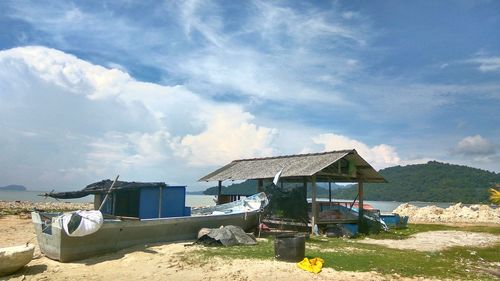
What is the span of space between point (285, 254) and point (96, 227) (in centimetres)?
543

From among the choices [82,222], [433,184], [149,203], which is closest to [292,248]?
[82,222]

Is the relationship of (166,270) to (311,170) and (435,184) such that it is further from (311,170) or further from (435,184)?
(435,184)

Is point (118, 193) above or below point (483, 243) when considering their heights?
above

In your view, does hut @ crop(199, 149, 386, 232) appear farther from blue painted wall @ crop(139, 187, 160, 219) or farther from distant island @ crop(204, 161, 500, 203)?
distant island @ crop(204, 161, 500, 203)

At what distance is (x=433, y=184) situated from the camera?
357ft

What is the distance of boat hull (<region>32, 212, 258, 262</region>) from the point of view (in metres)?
11.6

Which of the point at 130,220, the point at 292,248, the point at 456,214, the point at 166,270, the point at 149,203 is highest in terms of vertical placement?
the point at 149,203

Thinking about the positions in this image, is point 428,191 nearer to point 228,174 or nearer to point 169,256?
point 228,174

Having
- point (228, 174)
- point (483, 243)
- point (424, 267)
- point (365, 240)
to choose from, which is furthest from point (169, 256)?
point (483, 243)

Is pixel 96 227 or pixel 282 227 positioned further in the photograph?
pixel 282 227

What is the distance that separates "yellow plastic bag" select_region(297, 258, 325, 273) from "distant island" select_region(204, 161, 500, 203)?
258 feet

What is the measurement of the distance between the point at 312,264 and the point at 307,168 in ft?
27.1

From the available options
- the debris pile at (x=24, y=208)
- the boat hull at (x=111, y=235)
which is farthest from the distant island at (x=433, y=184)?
the boat hull at (x=111, y=235)

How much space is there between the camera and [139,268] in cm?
1077
